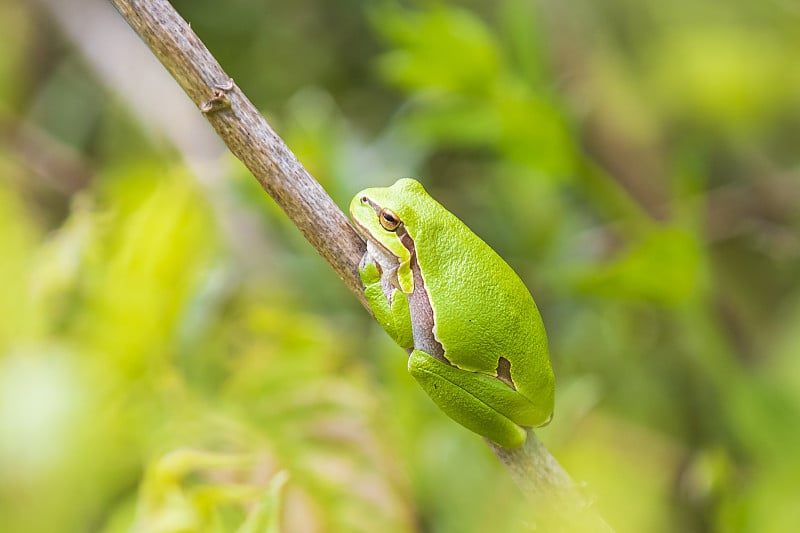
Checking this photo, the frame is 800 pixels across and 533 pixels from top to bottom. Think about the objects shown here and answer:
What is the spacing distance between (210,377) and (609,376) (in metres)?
0.81

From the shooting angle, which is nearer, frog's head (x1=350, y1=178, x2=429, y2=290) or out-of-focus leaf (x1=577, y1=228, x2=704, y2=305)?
frog's head (x1=350, y1=178, x2=429, y2=290)

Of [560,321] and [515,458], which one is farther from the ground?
[560,321]

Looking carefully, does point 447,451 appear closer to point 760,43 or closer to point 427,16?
point 427,16

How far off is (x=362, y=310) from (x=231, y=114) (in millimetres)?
1022

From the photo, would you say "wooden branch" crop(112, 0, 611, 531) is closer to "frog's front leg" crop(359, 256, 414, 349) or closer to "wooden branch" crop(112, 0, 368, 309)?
"wooden branch" crop(112, 0, 368, 309)

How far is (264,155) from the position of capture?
0.79 meters

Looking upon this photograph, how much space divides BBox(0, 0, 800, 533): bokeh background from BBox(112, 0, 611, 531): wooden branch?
0.25 metres

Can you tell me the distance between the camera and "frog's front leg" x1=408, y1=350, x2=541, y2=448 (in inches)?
33.1

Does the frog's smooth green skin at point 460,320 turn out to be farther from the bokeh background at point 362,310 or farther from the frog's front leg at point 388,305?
the bokeh background at point 362,310

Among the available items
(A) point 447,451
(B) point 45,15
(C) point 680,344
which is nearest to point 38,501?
(A) point 447,451

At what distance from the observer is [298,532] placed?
1065mm

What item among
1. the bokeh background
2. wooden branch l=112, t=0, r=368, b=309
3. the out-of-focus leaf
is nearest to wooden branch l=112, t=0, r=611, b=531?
wooden branch l=112, t=0, r=368, b=309

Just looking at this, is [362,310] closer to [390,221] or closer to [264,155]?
[390,221]

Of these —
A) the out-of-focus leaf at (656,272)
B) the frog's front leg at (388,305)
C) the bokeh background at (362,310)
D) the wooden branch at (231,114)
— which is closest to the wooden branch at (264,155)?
the wooden branch at (231,114)
